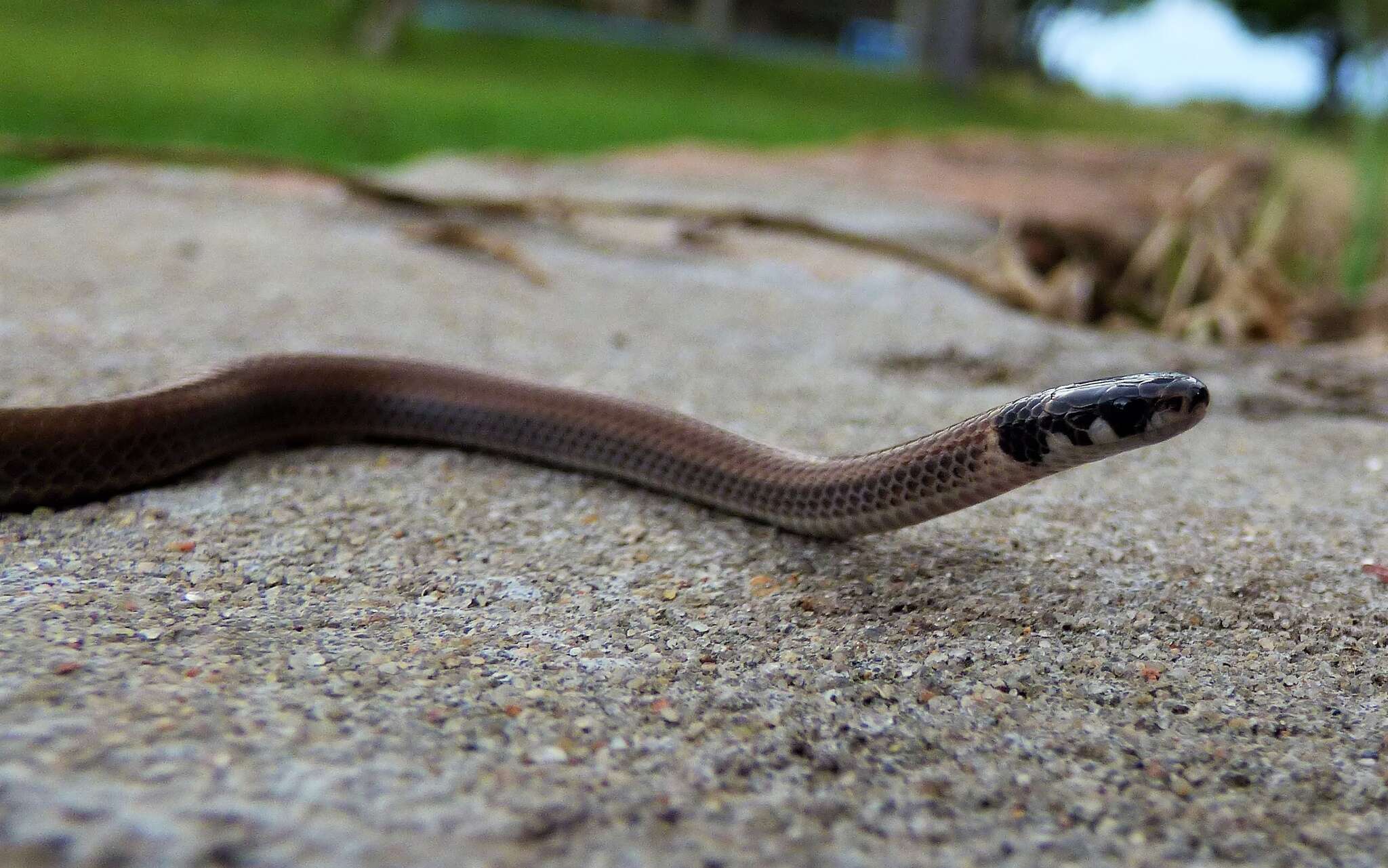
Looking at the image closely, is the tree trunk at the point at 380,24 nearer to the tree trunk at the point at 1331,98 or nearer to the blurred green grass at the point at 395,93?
the blurred green grass at the point at 395,93

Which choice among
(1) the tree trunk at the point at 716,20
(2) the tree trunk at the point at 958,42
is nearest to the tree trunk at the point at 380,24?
(1) the tree trunk at the point at 716,20

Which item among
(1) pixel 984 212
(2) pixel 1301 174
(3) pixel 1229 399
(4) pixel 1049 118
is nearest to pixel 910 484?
(3) pixel 1229 399

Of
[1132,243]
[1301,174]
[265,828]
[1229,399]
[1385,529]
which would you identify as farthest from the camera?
[1301,174]

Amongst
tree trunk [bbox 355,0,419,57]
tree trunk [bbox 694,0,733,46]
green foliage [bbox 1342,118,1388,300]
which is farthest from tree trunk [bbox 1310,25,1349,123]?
→ tree trunk [bbox 355,0,419,57]

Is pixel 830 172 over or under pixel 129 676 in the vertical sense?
over

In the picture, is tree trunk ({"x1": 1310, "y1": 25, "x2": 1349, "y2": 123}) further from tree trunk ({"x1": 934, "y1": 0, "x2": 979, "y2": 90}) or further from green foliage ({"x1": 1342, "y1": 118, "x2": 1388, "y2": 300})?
green foliage ({"x1": 1342, "y1": 118, "x2": 1388, "y2": 300})

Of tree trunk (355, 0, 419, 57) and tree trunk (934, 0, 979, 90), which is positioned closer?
tree trunk (355, 0, 419, 57)

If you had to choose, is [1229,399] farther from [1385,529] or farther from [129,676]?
[129,676]
